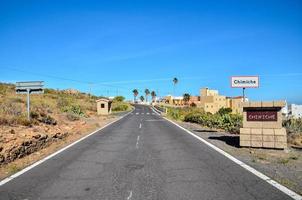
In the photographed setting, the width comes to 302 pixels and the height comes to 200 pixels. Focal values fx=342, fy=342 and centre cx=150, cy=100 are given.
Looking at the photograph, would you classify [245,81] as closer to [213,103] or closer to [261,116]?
[261,116]

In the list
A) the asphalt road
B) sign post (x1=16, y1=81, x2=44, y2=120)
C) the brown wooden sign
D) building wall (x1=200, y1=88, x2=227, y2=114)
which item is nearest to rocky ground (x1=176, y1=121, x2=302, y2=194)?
the asphalt road

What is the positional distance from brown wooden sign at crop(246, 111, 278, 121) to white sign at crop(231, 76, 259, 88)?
2.94 meters

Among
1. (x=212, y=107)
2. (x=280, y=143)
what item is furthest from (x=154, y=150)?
(x=212, y=107)

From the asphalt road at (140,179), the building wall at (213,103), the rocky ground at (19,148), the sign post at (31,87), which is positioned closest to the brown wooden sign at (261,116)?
the asphalt road at (140,179)

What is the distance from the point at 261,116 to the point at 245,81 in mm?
3372

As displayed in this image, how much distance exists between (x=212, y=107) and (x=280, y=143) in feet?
343

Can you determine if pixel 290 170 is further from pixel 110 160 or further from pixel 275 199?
pixel 110 160

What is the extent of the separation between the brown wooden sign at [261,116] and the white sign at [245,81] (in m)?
2.94

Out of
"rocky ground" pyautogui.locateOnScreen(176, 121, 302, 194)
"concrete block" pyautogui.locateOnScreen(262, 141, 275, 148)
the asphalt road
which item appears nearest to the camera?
the asphalt road

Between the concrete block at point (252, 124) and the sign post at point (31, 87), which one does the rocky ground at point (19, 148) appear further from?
the concrete block at point (252, 124)

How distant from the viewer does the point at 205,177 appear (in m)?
7.65

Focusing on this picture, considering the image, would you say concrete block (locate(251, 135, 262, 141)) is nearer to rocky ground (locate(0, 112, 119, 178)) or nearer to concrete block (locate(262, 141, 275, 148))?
concrete block (locate(262, 141, 275, 148))

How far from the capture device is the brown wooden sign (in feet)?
39.8

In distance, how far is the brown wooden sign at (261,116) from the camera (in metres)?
12.1
